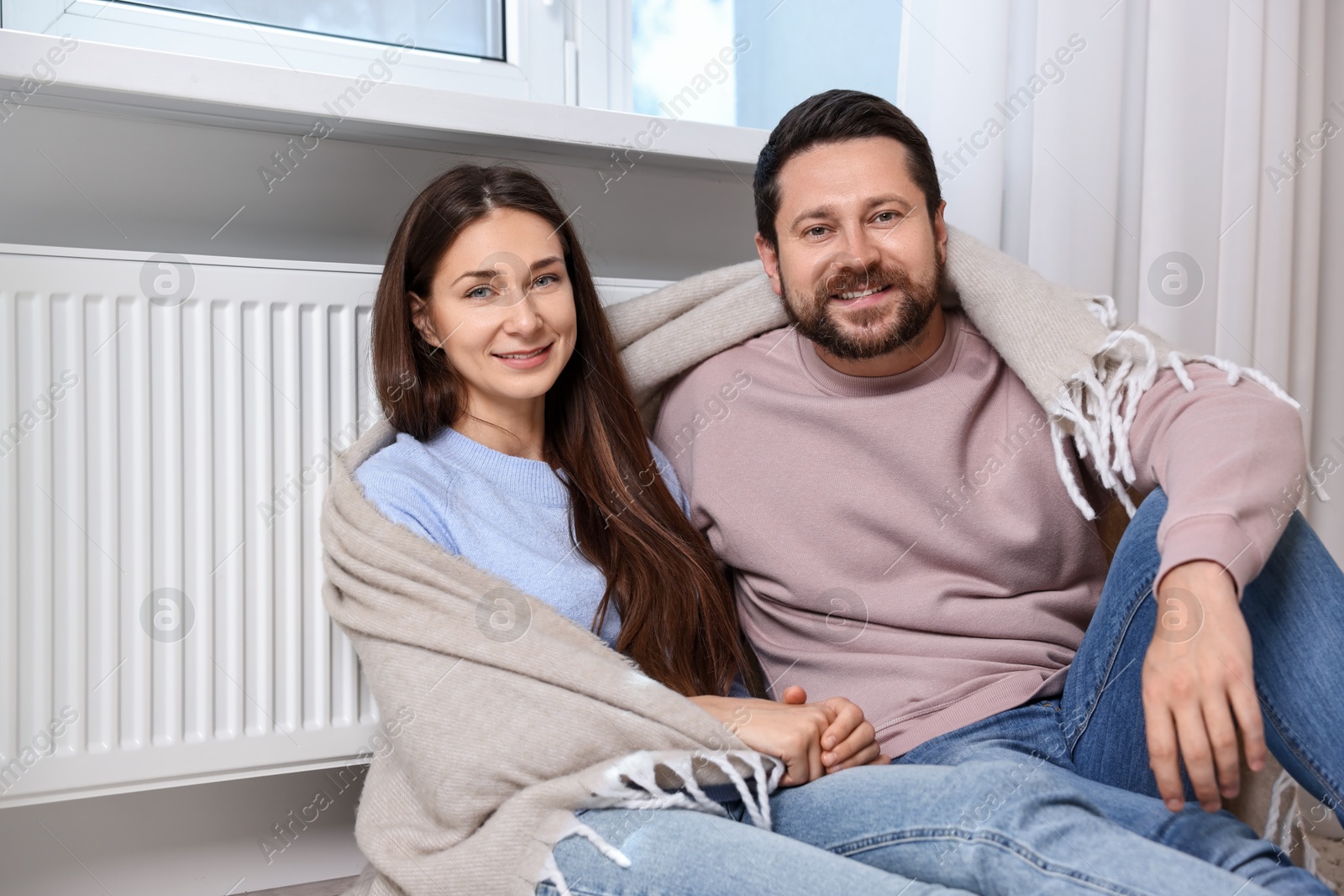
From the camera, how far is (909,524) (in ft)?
3.31

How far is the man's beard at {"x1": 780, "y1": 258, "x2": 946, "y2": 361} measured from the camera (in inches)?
40.6

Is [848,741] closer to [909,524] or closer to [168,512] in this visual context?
[909,524]

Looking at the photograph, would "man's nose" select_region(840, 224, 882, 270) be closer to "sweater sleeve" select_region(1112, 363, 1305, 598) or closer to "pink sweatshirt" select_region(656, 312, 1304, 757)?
"pink sweatshirt" select_region(656, 312, 1304, 757)

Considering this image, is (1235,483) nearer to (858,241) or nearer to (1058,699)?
(1058,699)

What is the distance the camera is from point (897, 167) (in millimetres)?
1040

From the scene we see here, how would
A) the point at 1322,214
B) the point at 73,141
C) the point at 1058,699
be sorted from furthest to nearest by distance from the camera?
the point at 1322,214 < the point at 73,141 < the point at 1058,699

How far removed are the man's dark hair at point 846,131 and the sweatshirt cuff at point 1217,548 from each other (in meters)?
0.45

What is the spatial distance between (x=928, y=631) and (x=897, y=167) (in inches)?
18.7

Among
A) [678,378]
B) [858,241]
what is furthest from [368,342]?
[858,241]

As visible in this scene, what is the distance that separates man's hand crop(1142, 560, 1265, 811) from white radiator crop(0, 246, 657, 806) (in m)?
0.82

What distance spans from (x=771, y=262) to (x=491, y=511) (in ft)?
1.36

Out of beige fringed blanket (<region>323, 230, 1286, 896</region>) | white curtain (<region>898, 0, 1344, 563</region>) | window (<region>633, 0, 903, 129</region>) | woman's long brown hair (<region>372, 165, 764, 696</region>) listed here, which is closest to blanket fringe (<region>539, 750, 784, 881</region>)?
beige fringed blanket (<region>323, 230, 1286, 896</region>)

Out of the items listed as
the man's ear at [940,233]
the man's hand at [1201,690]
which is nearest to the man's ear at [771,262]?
the man's ear at [940,233]

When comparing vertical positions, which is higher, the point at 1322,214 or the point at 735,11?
the point at 735,11
